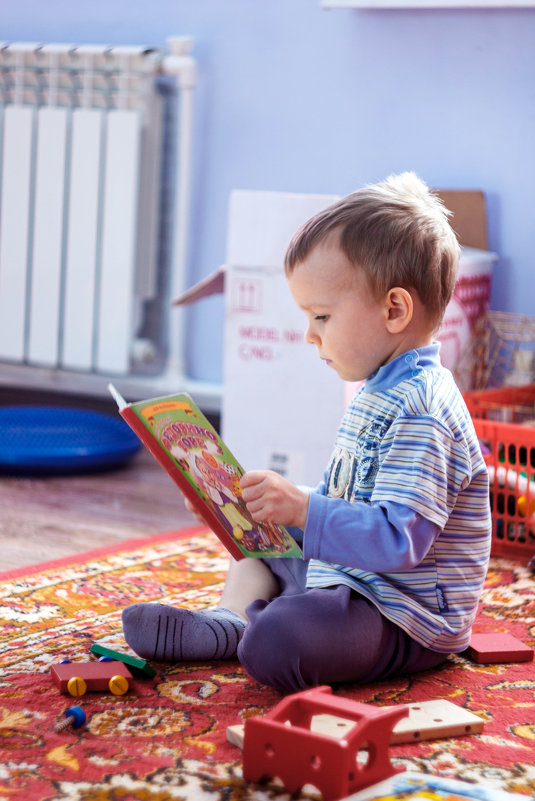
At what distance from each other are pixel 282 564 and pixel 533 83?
113 cm

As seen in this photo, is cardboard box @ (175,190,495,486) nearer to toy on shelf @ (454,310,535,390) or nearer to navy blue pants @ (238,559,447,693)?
toy on shelf @ (454,310,535,390)

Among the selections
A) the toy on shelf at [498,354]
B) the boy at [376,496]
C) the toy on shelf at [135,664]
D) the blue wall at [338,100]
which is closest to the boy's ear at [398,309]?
the boy at [376,496]

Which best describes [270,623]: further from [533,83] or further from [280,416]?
[533,83]

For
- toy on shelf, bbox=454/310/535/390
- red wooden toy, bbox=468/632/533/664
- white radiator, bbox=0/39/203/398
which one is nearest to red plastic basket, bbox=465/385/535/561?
toy on shelf, bbox=454/310/535/390

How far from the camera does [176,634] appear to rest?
1.08m

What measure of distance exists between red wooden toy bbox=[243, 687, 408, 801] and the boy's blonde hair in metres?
0.39

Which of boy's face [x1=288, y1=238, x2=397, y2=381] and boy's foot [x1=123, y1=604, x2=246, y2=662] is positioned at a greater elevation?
boy's face [x1=288, y1=238, x2=397, y2=381]

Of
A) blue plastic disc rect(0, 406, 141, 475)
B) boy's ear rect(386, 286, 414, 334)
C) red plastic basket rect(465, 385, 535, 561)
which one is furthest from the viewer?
blue plastic disc rect(0, 406, 141, 475)

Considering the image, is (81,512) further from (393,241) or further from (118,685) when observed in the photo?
(393,241)

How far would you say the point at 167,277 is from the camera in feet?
7.84

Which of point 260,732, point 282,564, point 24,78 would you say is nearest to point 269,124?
point 24,78

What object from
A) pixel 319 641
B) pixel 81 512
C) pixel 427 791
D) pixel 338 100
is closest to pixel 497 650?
pixel 319 641

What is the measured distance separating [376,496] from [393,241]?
9.5 inches

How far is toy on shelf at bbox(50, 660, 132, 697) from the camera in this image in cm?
99
